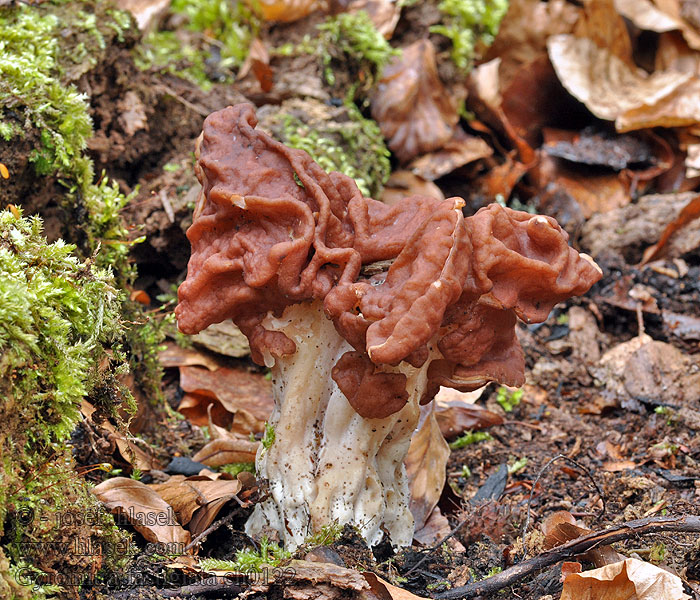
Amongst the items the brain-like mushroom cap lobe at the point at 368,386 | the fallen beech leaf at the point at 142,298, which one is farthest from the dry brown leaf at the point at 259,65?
the brain-like mushroom cap lobe at the point at 368,386

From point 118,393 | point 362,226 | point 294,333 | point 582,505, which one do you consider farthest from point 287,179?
point 582,505

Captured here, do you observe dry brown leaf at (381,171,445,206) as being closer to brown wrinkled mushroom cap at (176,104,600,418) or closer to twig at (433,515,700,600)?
brown wrinkled mushroom cap at (176,104,600,418)

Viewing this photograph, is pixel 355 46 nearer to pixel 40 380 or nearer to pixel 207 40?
pixel 207 40

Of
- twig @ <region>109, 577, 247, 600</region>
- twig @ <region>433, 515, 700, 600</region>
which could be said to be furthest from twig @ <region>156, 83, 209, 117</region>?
twig @ <region>433, 515, 700, 600</region>

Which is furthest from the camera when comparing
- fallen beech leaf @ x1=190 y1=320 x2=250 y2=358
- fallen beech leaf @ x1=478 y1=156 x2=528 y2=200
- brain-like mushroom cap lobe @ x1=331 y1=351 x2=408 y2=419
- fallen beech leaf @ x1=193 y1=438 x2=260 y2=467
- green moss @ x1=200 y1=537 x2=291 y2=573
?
fallen beech leaf @ x1=478 y1=156 x2=528 y2=200

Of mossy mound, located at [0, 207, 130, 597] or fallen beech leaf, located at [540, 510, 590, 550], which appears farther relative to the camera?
fallen beech leaf, located at [540, 510, 590, 550]

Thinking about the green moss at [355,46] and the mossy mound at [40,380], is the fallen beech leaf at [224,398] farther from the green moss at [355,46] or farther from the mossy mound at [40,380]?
the green moss at [355,46]

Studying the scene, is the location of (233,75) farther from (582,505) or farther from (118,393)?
(582,505)
